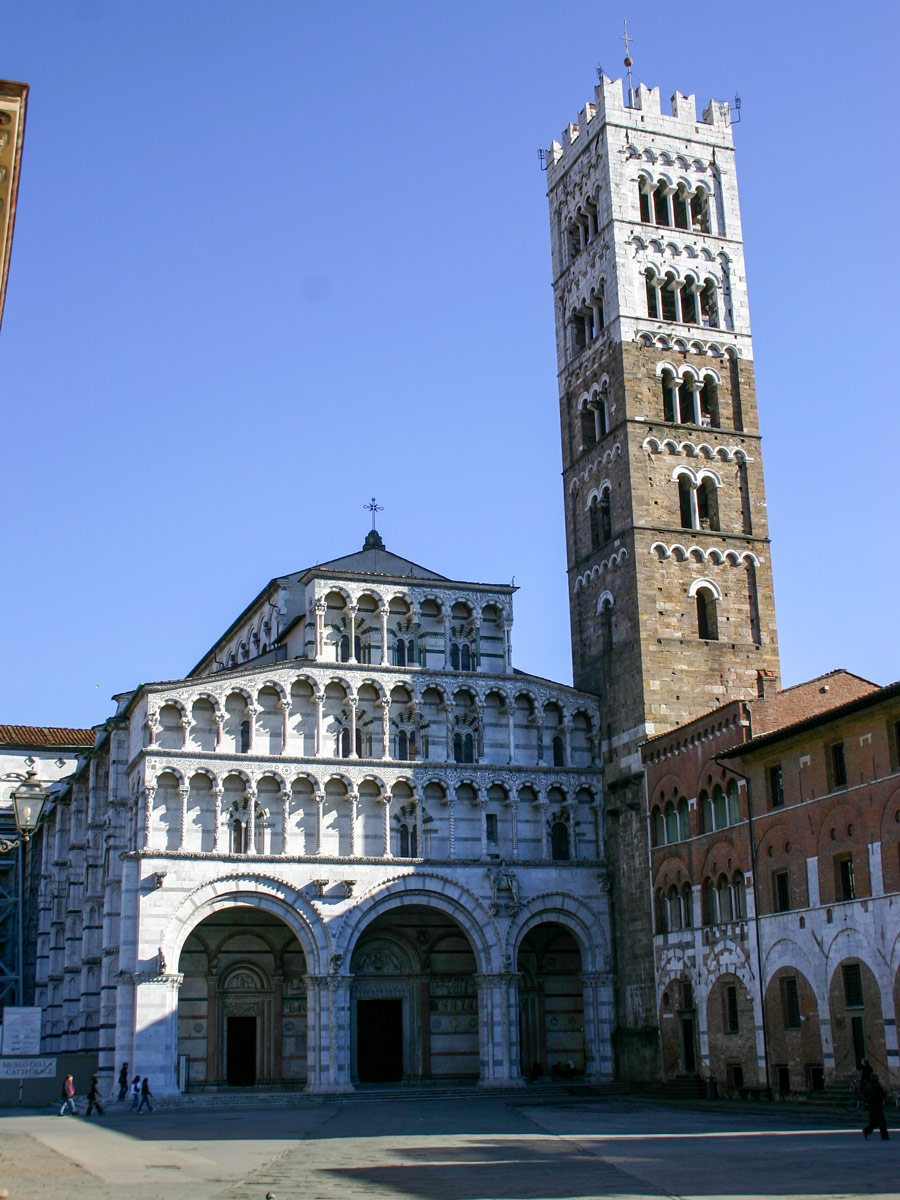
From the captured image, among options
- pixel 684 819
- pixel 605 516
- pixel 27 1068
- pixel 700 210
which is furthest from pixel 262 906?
pixel 700 210

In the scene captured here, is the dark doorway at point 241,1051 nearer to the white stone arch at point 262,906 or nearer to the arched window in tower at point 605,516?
the white stone arch at point 262,906

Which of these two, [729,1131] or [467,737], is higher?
[467,737]

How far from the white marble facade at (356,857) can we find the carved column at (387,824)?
0.07 m

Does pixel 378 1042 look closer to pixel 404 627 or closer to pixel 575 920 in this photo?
pixel 575 920

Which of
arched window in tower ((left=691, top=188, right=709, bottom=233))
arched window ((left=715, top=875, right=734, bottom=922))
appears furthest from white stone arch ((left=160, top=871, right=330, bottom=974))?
arched window in tower ((left=691, top=188, right=709, bottom=233))

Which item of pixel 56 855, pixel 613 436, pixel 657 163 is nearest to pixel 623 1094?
pixel 613 436

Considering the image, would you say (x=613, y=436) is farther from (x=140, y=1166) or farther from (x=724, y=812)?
(x=140, y=1166)

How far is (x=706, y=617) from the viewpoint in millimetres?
45438

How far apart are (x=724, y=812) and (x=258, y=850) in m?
13.9

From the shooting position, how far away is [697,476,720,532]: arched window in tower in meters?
46.4

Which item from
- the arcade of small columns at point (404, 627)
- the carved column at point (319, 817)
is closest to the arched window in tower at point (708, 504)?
the arcade of small columns at point (404, 627)

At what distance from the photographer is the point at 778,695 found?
38750mm

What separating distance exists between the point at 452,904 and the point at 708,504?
16.3 m

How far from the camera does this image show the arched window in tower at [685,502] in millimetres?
46250
